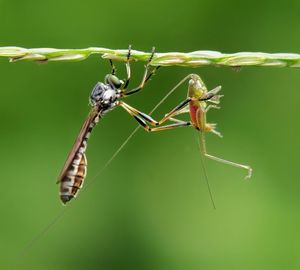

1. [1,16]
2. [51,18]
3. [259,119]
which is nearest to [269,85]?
[259,119]

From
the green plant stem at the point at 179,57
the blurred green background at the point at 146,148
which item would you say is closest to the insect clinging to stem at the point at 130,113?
the green plant stem at the point at 179,57

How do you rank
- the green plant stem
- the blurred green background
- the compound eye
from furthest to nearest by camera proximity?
the blurred green background
the compound eye
the green plant stem

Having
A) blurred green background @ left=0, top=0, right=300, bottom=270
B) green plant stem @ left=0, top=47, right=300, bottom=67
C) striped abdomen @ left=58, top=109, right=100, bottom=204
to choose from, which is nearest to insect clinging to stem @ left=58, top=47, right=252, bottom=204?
striped abdomen @ left=58, top=109, right=100, bottom=204

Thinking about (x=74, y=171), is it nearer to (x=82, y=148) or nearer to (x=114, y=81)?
(x=82, y=148)

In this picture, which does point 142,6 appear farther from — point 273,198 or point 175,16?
point 273,198

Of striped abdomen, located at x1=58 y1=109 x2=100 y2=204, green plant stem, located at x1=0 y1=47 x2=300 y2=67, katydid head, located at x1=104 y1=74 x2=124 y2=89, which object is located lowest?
striped abdomen, located at x1=58 y1=109 x2=100 y2=204

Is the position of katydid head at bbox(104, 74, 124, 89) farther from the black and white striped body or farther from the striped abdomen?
the striped abdomen

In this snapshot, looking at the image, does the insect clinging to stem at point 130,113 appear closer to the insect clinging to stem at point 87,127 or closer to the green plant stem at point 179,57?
the insect clinging to stem at point 87,127
